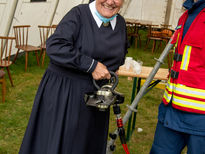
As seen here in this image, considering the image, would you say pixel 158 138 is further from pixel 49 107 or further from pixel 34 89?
pixel 34 89

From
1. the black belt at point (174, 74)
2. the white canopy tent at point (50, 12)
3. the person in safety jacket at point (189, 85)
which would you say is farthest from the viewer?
the white canopy tent at point (50, 12)

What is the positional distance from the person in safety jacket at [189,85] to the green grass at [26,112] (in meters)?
1.53

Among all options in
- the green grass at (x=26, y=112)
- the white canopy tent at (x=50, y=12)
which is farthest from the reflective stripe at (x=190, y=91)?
the white canopy tent at (x=50, y=12)

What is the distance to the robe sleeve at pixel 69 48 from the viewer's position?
5.16 feet

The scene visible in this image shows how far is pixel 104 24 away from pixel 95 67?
0.32 meters

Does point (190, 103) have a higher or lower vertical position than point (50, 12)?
lower

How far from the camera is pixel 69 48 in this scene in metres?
1.56

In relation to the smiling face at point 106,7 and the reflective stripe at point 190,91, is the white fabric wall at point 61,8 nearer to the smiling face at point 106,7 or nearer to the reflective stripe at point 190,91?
the smiling face at point 106,7

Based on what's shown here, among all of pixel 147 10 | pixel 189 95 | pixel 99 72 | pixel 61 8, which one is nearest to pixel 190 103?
pixel 189 95

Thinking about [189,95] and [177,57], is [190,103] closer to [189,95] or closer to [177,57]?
[189,95]

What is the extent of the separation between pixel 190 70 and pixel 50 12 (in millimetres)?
6403

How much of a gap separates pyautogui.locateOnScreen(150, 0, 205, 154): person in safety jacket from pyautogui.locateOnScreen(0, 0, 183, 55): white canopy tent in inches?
146

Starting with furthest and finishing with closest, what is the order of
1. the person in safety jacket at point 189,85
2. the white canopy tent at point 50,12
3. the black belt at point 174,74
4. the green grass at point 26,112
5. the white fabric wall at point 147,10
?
1. the white fabric wall at point 147,10
2. the white canopy tent at point 50,12
3. the green grass at point 26,112
4. the black belt at point 174,74
5. the person in safety jacket at point 189,85

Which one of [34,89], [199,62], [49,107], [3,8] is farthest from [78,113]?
[3,8]
